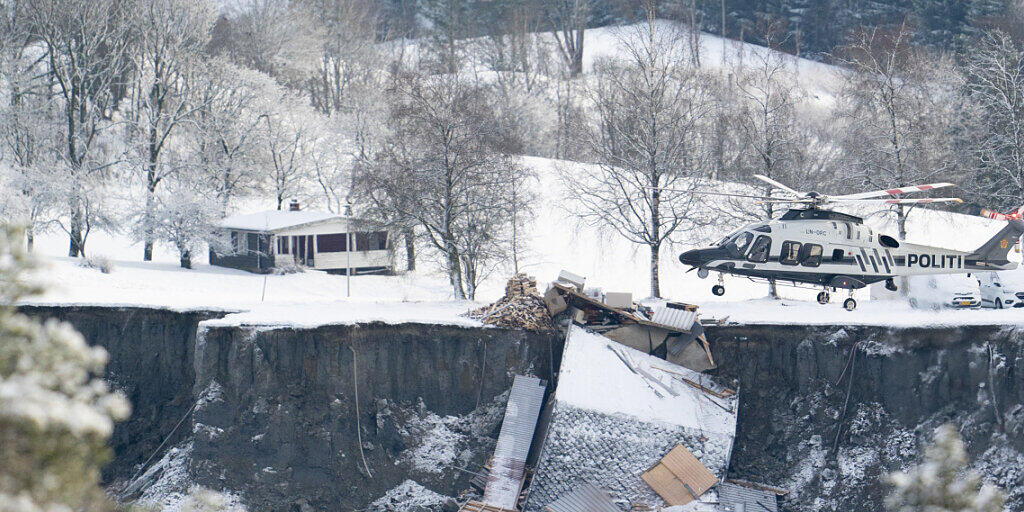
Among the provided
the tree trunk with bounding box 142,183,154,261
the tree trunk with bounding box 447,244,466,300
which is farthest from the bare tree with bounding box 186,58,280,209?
the tree trunk with bounding box 447,244,466,300

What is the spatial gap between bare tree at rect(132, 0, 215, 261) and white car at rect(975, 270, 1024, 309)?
37650mm

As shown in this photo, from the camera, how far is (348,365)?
24562 mm

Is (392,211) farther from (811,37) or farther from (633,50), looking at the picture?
(811,37)

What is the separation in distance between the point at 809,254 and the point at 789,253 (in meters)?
0.57

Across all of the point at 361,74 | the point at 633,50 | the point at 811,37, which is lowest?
the point at 633,50

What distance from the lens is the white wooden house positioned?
47250 mm

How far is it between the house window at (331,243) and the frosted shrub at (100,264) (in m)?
10.5

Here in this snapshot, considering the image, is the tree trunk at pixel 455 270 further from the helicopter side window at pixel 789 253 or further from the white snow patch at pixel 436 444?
the helicopter side window at pixel 789 253

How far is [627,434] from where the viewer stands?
22.9 meters

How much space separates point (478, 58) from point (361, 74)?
41.4 feet

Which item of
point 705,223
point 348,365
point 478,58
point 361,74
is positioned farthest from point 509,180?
point 478,58

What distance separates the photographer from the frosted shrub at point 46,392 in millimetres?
4344

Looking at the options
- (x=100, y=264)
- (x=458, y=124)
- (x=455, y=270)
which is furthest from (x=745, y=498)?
(x=100, y=264)

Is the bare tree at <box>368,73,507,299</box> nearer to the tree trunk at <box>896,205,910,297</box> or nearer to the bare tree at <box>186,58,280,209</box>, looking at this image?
the tree trunk at <box>896,205,910,297</box>
